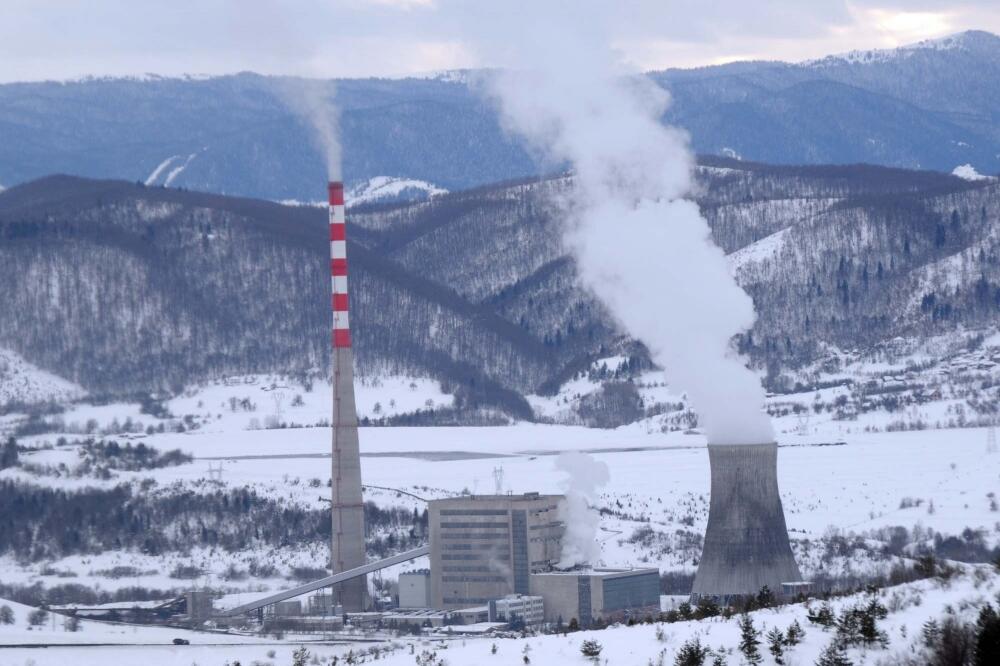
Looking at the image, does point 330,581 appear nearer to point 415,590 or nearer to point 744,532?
point 415,590

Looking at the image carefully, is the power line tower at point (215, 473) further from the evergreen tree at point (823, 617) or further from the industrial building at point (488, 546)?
the evergreen tree at point (823, 617)

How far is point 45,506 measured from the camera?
452 ft

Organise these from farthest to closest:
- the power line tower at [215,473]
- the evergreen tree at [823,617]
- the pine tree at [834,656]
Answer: the power line tower at [215,473] → the evergreen tree at [823,617] → the pine tree at [834,656]

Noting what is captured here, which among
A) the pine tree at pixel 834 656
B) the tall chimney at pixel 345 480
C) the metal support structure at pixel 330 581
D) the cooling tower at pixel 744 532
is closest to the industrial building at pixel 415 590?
the metal support structure at pixel 330 581

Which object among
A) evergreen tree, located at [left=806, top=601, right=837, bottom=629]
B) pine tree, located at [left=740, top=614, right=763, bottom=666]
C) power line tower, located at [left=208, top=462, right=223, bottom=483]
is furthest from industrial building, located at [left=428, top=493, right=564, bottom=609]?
pine tree, located at [left=740, top=614, right=763, bottom=666]

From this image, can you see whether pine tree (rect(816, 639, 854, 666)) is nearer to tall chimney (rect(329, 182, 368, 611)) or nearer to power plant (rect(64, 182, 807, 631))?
power plant (rect(64, 182, 807, 631))

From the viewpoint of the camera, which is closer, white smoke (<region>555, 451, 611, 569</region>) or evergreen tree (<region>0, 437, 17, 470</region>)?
white smoke (<region>555, 451, 611, 569</region>)

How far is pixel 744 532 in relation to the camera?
3231 inches

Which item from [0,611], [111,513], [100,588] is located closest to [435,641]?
[0,611]

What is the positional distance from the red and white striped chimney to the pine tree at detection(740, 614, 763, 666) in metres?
74.6

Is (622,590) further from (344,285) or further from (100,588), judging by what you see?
(100,588)

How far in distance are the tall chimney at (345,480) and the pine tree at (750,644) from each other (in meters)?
68.6

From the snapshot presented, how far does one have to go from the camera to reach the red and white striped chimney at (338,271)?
114 meters

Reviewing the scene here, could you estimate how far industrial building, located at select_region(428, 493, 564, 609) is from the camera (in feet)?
345
